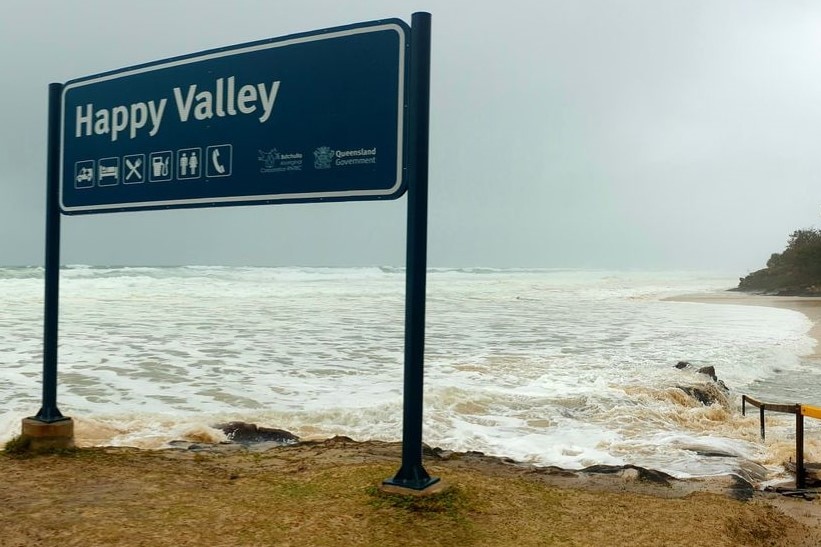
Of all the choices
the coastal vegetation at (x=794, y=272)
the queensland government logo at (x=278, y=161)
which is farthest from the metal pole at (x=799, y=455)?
the coastal vegetation at (x=794, y=272)

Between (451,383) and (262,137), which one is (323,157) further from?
(451,383)

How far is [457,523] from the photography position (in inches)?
146

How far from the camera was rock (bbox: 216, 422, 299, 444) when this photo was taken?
724cm

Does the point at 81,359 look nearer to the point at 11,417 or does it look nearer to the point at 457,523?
the point at 11,417

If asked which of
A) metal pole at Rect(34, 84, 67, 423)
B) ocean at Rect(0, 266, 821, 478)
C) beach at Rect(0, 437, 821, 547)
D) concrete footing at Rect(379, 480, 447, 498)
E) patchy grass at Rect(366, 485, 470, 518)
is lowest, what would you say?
ocean at Rect(0, 266, 821, 478)

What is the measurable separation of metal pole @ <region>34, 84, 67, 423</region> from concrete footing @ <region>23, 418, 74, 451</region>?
Answer: 5cm

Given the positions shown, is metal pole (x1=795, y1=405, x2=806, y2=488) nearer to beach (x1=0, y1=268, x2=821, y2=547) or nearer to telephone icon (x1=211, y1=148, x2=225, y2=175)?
beach (x1=0, y1=268, x2=821, y2=547)

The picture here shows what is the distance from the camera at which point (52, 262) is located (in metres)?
5.40

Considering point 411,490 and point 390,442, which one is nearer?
point 411,490

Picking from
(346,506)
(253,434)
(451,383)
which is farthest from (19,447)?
(451,383)

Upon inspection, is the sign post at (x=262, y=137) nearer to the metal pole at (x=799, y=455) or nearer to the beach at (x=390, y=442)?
the beach at (x=390, y=442)

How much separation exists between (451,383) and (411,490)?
25.7 ft

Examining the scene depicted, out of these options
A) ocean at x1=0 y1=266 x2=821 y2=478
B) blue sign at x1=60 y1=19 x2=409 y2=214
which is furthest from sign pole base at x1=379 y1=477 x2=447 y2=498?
ocean at x1=0 y1=266 x2=821 y2=478

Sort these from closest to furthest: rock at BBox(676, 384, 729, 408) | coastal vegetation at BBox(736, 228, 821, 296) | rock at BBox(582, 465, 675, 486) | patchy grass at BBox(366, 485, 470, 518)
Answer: patchy grass at BBox(366, 485, 470, 518)
rock at BBox(582, 465, 675, 486)
rock at BBox(676, 384, 729, 408)
coastal vegetation at BBox(736, 228, 821, 296)
